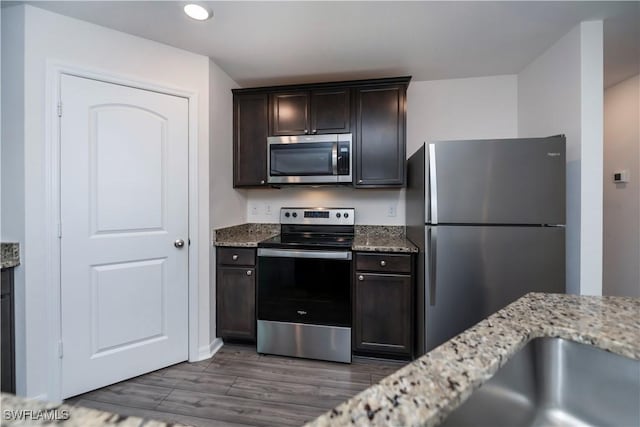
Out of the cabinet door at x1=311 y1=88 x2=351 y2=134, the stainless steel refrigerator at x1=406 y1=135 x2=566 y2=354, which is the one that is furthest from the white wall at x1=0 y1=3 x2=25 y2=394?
the stainless steel refrigerator at x1=406 y1=135 x2=566 y2=354

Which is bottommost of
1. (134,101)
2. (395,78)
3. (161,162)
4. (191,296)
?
(191,296)

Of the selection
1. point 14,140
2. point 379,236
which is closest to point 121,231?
point 14,140

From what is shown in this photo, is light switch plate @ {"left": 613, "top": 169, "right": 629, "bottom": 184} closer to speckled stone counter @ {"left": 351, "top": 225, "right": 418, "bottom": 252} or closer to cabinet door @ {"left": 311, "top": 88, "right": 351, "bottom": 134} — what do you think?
speckled stone counter @ {"left": 351, "top": 225, "right": 418, "bottom": 252}

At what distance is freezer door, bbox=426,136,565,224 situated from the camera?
5.49ft

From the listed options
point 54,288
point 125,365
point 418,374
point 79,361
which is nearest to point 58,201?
point 54,288

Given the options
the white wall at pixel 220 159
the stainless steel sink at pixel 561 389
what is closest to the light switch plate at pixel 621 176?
the stainless steel sink at pixel 561 389

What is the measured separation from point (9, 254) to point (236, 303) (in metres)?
1.38

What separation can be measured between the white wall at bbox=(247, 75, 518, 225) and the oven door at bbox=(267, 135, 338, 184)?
391mm

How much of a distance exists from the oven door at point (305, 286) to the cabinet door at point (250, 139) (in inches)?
29.4

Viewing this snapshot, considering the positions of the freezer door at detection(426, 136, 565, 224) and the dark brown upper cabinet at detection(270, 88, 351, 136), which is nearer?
the freezer door at detection(426, 136, 565, 224)

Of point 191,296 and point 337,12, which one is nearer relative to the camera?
point 337,12

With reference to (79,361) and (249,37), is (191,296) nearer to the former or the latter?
(79,361)

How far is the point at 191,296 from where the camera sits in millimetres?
2117

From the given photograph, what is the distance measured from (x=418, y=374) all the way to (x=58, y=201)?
2.17m
